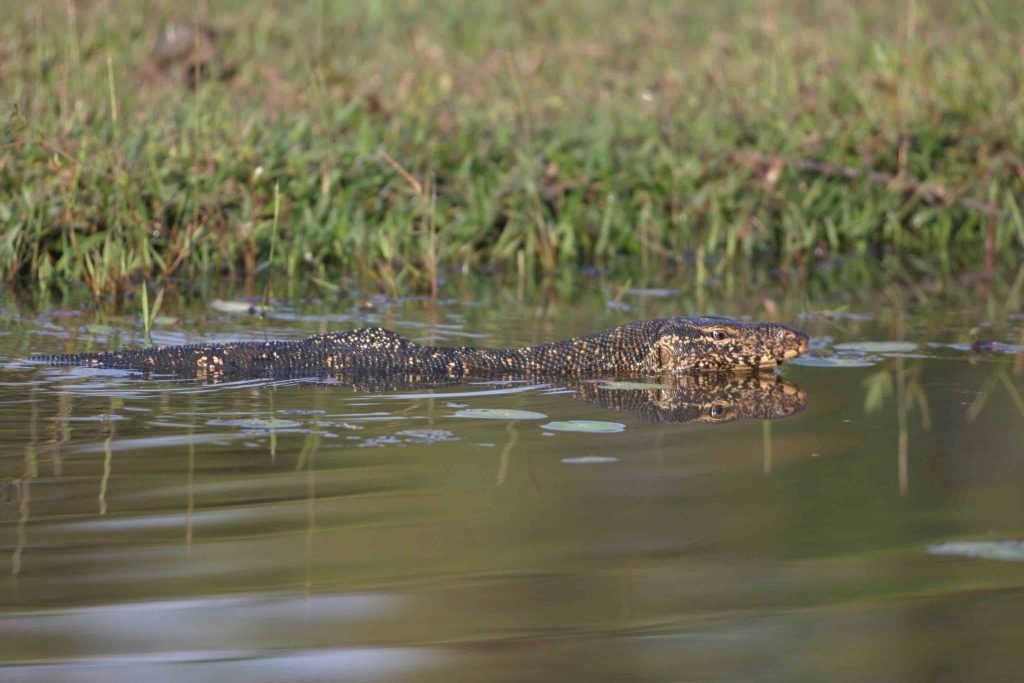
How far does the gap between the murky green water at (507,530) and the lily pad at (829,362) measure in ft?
1.09

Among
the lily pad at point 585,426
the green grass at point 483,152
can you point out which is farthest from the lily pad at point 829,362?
the green grass at point 483,152

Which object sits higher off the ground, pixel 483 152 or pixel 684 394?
pixel 483 152

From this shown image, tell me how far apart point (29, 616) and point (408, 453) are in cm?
182

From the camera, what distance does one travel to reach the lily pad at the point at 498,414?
5695mm

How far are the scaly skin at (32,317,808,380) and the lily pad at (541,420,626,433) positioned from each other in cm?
121

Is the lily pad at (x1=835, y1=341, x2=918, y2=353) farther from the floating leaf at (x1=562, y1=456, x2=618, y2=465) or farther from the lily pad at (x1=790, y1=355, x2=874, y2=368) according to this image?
the floating leaf at (x1=562, y1=456, x2=618, y2=465)

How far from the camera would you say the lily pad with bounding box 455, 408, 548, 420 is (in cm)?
570

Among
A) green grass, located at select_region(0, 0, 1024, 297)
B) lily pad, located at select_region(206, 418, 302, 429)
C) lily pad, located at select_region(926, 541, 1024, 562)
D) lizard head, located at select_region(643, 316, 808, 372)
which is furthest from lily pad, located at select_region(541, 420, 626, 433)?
green grass, located at select_region(0, 0, 1024, 297)

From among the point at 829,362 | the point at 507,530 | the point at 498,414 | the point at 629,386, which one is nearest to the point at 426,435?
the point at 498,414

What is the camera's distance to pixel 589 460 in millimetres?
4973

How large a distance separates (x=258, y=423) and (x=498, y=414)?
852 millimetres

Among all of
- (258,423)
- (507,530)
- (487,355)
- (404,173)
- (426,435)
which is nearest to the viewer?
(507,530)

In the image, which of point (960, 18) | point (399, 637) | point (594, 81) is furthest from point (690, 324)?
point (960, 18)

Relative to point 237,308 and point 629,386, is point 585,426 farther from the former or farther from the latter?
point 237,308
